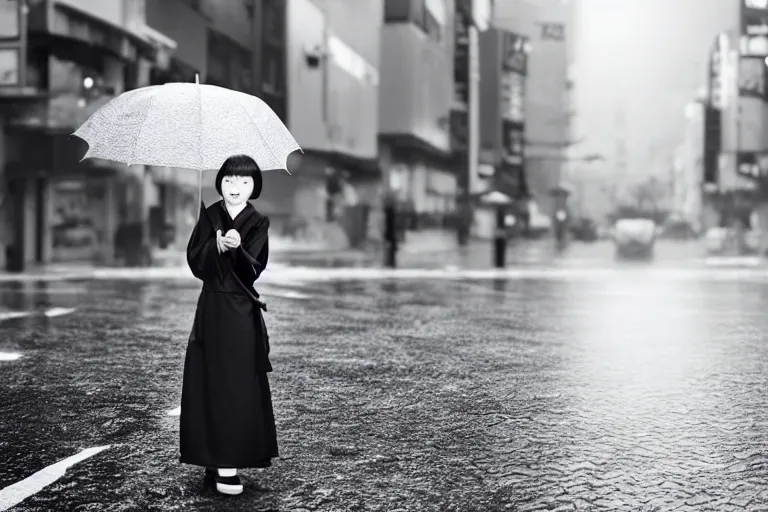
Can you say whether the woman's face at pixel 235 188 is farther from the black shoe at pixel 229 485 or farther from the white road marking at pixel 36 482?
the white road marking at pixel 36 482

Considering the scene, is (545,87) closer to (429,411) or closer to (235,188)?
(429,411)

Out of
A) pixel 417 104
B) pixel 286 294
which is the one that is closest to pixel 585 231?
pixel 417 104

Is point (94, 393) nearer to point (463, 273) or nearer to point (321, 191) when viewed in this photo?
point (463, 273)

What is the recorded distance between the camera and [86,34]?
27016 mm

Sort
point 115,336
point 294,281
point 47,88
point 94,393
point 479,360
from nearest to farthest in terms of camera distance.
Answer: point 94,393, point 479,360, point 115,336, point 294,281, point 47,88

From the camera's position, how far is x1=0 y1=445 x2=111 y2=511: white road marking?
4.48 m

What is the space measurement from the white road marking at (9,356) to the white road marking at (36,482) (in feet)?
13.8

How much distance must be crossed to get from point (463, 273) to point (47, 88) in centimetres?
1273

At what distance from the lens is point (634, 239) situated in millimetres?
40594

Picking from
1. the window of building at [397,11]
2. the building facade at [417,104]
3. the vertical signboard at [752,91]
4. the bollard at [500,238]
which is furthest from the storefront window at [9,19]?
the vertical signboard at [752,91]

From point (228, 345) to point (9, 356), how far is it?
18.8 feet

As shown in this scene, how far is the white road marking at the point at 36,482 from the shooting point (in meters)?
4.48

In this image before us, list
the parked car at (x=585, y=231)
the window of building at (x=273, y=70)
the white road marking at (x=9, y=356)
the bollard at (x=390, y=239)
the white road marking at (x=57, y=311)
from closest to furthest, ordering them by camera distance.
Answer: the white road marking at (x=9, y=356), the white road marking at (x=57, y=311), the bollard at (x=390, y=239), the window of building at (x=273, y=70), the parked car at (x=585, y=231)

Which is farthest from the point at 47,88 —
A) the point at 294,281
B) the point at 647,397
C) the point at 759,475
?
the point at 759,475
